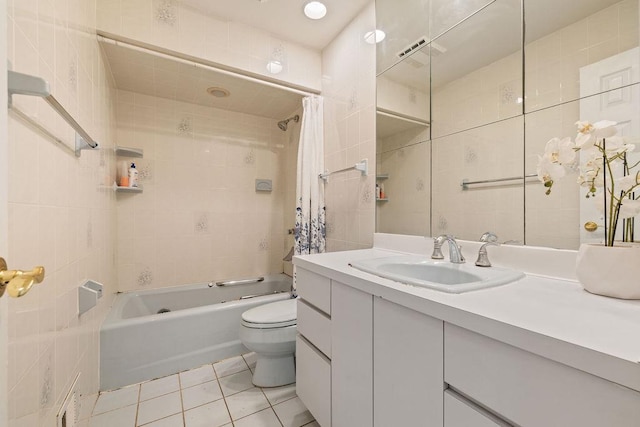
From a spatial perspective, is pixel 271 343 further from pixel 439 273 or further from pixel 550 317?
pixel 550 317

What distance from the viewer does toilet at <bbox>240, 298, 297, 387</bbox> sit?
4.88 feet

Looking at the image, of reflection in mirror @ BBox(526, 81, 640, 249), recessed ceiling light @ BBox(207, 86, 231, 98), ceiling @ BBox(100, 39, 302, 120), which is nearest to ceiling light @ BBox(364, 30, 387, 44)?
ceiling @ BBox(100, 39, 302, 120)

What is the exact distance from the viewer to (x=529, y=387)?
18.6 inches

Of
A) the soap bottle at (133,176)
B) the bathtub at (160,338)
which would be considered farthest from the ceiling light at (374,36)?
the soap bottle at (133,176)

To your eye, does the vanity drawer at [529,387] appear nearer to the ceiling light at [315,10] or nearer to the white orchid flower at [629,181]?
the white orchid flower at [629,181]

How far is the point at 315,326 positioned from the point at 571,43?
1.38 metres

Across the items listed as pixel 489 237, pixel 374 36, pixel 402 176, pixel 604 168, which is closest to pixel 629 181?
pixel 604 168

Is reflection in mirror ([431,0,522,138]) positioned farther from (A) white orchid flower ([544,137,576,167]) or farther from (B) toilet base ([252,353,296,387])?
(B) toilet base ([252,353,296,387])

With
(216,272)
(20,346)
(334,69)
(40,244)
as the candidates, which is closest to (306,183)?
(334,69)

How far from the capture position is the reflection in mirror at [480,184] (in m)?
1.02

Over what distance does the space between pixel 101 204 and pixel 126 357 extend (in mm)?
914

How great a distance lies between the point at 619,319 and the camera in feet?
1.73

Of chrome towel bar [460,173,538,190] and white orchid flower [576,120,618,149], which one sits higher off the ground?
white orchid flower [576,120,618,149]

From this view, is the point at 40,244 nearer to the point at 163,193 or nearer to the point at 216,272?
the point at 163,193
